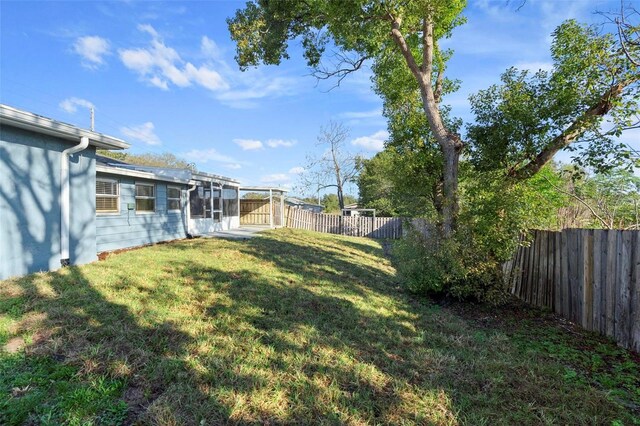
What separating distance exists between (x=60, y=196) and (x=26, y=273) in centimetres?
144

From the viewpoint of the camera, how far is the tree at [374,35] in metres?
5.91

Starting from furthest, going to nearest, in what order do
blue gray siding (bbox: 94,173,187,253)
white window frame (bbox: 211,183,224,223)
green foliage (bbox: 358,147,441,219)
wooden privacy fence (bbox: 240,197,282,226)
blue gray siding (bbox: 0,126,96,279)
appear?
wooden privacy fence (bbox: 240,197,282,226)
white window frame (bbox: 211,183,224,223)
blue gray siding (bbox: 94,173,187,253)
green foliage (bbox: 358,147,441,219)
blue gray siding (bbox: 0,126,96,279)

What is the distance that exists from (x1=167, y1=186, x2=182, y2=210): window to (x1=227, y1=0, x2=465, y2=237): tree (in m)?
5.65

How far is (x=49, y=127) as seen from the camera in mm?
5438

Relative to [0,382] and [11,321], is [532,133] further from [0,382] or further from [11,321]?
[11,321]

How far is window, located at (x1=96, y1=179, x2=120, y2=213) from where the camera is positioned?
8.45 meters

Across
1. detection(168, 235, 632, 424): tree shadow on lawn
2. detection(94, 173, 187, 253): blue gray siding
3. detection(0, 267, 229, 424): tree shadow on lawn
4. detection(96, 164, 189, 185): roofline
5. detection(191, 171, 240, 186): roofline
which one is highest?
detection(191, 171, 240, 186): roofline

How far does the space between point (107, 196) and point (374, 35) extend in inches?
312

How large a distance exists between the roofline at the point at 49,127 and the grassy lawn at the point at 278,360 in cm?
245

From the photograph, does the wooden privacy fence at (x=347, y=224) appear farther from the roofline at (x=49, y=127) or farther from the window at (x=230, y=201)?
the roofline at (x=49, y=127)

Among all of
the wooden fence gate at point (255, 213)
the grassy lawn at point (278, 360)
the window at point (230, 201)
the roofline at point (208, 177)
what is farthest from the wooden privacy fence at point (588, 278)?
the wooden fence gate at point (255, 213)

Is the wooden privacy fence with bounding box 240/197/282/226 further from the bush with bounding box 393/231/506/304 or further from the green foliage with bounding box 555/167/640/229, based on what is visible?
the green foliage with bounding box 555/167/640/229

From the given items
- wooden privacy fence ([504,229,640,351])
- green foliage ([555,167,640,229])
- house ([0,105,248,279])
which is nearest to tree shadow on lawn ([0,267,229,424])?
house ([0,105,248,279])

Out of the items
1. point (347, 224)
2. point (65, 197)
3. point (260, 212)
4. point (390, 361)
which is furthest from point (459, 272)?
point (260, 212)
